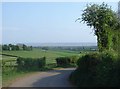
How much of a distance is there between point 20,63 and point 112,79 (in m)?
23.7

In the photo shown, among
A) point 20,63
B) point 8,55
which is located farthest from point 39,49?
point 20,63

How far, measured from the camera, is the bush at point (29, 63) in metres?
38.2

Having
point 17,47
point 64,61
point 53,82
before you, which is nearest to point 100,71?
point 53,82

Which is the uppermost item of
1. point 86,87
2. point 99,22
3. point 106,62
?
point 99,22

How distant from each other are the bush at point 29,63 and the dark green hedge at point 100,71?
17467 millimetres

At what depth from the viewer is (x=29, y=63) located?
38906 millimetres

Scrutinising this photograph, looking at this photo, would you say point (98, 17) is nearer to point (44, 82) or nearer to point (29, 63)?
point (29, 63)

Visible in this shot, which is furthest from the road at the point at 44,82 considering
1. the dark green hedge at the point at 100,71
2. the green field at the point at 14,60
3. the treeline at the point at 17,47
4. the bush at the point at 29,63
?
the treeline at the point at 17,47

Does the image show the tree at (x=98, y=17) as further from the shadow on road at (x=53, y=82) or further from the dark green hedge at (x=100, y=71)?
the dark green hedge at (x=100, y=71)

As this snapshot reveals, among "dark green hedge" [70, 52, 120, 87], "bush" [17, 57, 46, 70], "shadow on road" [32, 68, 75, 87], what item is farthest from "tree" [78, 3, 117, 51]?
"dark green hedge" [70, 52, 120, 87]

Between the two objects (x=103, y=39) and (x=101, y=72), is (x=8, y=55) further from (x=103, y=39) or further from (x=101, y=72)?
(x=101, y=72)

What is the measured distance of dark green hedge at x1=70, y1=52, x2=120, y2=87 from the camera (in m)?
15.4

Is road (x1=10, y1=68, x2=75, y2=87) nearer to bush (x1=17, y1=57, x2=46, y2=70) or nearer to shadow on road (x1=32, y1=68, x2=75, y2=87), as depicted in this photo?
shadow on road (x1=32, y1=68, x2=75, y2=87)

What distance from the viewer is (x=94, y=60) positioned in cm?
1858
